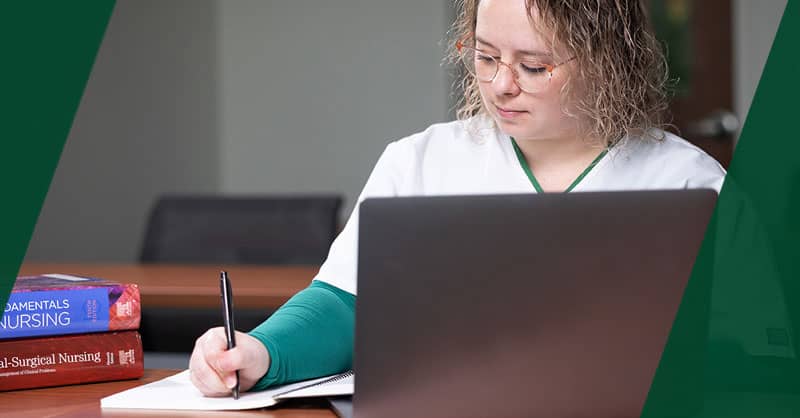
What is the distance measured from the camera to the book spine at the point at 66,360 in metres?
1.38

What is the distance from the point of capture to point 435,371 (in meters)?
1.05

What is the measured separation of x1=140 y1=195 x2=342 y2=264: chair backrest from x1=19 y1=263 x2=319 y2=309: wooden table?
10 cm

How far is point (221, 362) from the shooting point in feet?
4.05

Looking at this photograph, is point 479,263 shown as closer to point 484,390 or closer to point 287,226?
point 484,390

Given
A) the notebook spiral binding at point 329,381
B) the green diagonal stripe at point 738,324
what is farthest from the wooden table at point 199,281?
the green diagonal stripe at point 738,324

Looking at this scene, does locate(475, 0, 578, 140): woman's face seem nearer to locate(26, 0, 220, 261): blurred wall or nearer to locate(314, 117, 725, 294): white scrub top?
locate(314, 117, 725, 294): white scrub top

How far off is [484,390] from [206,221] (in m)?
2.01

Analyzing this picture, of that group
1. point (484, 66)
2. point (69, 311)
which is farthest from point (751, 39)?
point (69, 311)

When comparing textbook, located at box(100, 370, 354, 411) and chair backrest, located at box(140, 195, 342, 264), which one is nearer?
textbook, located at box(100, 370, 354, 411)

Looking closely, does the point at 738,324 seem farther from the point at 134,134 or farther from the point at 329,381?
the point at 134,134

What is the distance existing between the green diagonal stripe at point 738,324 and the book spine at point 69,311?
0.70m

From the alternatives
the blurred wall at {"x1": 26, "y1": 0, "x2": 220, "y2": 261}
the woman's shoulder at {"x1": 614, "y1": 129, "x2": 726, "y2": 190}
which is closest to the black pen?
the woman's shoulder at {"x1": 614, "y1": 129, "x2": 726, "y2": 190}

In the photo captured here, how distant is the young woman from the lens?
1.37 metres

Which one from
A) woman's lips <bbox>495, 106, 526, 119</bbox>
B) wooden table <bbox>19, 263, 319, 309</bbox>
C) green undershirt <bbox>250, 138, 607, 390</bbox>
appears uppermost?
woman's lips <bbox>495, 106, 526, 119</bbox>
